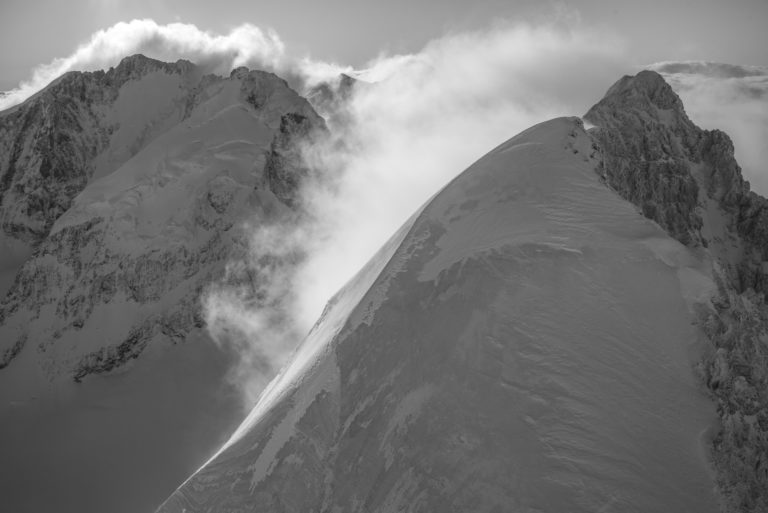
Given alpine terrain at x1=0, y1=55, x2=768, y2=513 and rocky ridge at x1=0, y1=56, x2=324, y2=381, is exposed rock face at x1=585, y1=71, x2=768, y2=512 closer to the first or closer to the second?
alpine terrain at x1=0, y1=55, x2=768, y2=513

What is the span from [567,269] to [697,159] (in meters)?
72.7

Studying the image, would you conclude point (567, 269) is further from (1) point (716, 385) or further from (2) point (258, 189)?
(2) point (258, 189)

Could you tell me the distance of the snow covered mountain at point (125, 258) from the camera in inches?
4040

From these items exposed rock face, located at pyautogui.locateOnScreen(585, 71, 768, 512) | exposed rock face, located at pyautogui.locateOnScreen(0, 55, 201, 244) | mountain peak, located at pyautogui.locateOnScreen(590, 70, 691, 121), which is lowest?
exposed rock face, located at pyautogui.locateOnScreen(585, 71, 768, 512)

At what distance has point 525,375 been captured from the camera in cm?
2336

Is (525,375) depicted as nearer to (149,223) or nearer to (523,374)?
(523,374)

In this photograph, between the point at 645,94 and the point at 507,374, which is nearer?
the point at 507,374

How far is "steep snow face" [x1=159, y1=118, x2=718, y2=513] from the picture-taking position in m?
21.3

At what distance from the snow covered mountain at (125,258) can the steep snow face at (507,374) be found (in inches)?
2882

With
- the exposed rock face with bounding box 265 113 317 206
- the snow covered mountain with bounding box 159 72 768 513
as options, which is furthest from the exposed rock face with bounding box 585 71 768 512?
the exposed rock face with bounding box 265 113 317 206

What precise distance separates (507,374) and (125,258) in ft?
383

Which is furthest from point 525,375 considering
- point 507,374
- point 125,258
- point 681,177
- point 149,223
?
point 149,223

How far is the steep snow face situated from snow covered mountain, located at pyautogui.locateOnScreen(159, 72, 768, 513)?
0.06m

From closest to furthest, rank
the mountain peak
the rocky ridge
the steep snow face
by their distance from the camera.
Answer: the steep snow face < the mountain peak < the rocky ridge
